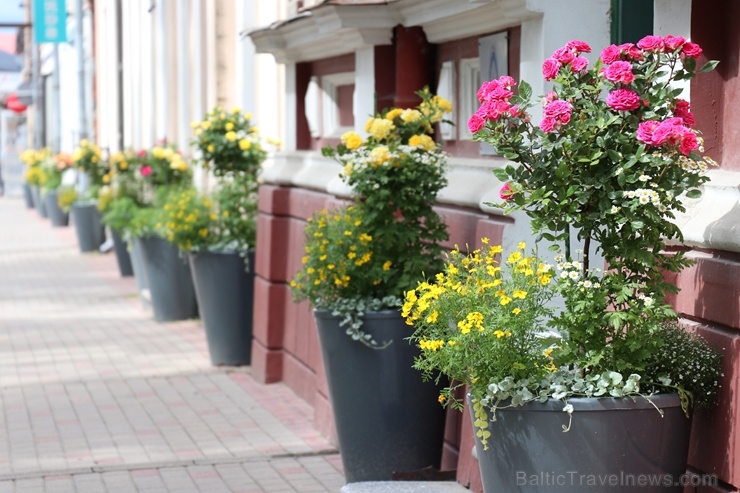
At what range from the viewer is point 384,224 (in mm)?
6273

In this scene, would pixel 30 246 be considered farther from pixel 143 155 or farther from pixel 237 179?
pixel 237 179

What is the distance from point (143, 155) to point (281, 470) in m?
8.45

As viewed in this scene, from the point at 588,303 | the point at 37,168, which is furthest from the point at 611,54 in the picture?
the point at 37,168

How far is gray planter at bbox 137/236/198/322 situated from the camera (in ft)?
41.2

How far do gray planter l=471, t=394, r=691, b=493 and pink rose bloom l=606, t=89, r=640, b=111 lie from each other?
2.71ft

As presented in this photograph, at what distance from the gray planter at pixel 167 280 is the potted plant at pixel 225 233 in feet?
5.19

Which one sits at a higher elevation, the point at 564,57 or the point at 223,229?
the point at 564,57

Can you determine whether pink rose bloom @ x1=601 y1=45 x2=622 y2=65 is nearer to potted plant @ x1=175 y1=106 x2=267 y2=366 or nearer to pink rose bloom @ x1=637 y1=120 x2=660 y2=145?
pink rose bloom @ x1=637 y1=120 x2=660 y2=145

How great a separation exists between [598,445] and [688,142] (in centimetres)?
88

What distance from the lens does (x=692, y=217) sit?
4.38m

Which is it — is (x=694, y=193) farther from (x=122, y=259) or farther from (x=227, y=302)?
(x=122, y=259)

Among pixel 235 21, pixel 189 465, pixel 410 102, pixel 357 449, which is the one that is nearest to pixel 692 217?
pixel 357 449

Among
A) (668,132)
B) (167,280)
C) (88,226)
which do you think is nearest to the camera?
(668,132)

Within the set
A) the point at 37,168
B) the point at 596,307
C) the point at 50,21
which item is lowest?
the point at 37,168
